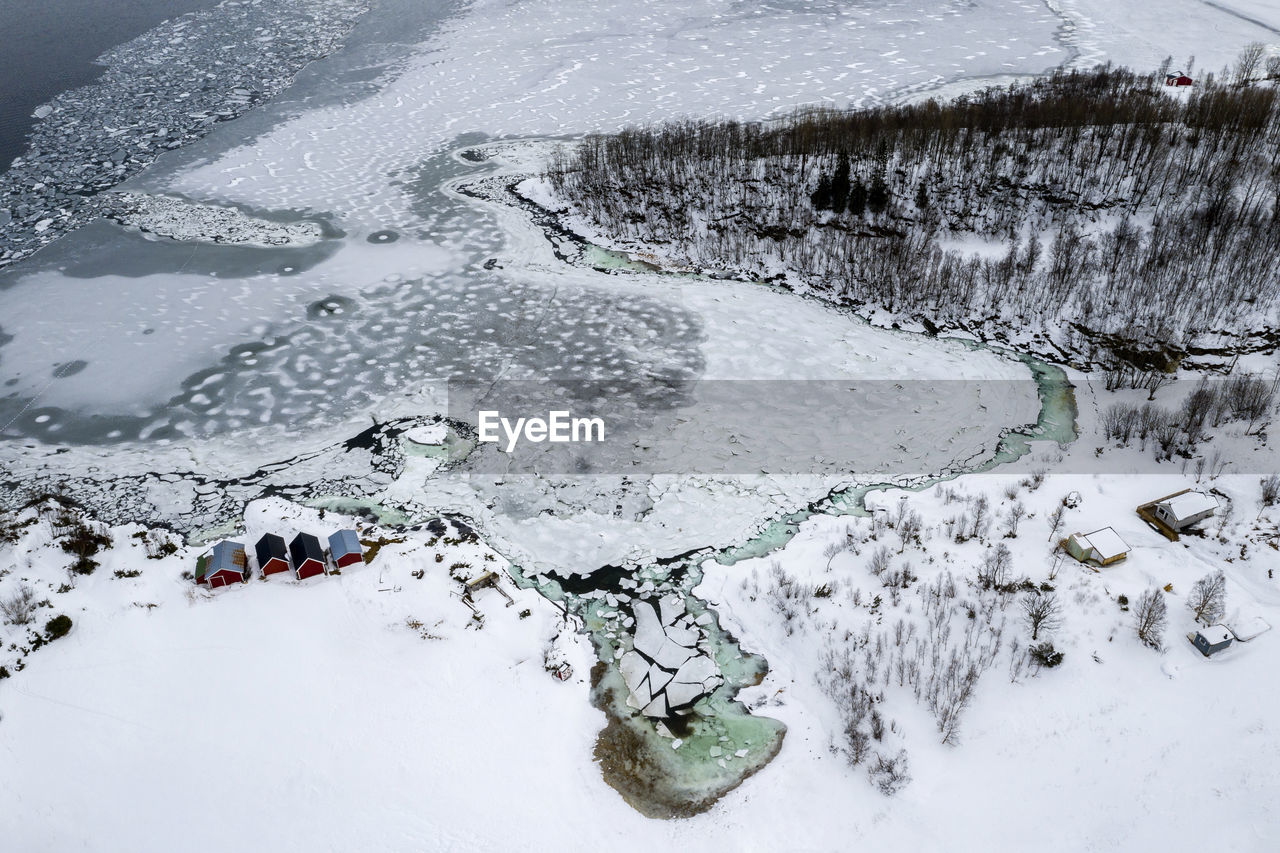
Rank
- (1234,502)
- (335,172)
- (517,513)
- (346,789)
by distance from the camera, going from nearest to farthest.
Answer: (346,789) < (1234,502) < (517,513) < (335,172)

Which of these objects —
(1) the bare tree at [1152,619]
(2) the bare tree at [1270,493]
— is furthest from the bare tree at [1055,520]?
(2) the bare tree at [1270,493]

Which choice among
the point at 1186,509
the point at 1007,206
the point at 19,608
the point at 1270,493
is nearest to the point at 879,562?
the point at 1186,509

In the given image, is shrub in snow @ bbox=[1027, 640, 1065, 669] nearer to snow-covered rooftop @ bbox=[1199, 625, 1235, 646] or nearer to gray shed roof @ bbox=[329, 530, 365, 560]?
snow-covered rooftop @ bbox=[1199, 625, 1235, 646]

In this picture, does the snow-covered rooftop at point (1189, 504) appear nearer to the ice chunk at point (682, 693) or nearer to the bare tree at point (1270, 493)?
the bare tree at point (1270, 493)

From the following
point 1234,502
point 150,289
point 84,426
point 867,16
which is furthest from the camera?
point 867,16

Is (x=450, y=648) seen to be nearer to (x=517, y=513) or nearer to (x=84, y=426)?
(x=517, y=513)

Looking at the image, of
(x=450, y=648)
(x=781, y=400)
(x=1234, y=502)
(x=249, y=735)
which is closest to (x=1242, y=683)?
(x=1234, y=502)
